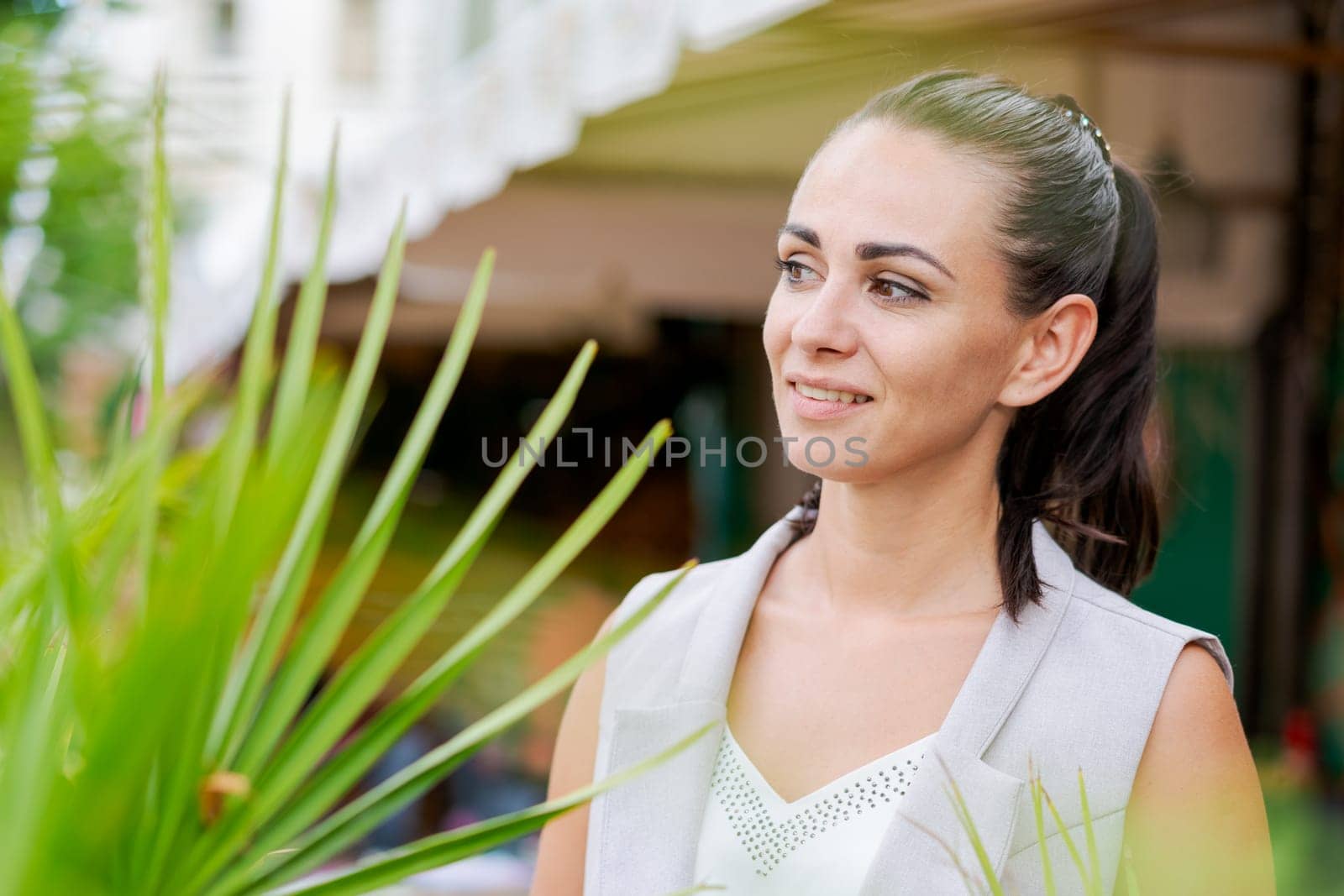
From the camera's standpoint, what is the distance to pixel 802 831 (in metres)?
1.10

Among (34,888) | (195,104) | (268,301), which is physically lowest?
(34,888)

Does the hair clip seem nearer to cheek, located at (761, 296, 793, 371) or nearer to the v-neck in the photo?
cheek, located at (761, 296, 793, 371)

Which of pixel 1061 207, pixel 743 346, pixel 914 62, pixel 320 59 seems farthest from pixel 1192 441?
pixel 320 59

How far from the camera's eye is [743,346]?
5477mm


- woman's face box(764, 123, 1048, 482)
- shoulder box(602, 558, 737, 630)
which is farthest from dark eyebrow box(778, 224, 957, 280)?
shoulder box(602, 558, 737, 630)

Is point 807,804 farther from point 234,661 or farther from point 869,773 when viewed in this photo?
point 234,661

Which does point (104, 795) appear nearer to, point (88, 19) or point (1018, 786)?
point (1018, 786)

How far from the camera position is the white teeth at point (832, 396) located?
1.04 m

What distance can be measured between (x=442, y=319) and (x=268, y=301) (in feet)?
15.7

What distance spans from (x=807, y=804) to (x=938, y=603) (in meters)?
0.20

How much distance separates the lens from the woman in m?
1.03

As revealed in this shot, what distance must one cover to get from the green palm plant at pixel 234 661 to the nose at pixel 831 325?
0.41 m

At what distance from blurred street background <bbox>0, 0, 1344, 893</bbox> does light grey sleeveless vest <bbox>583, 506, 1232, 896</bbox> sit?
0.96m

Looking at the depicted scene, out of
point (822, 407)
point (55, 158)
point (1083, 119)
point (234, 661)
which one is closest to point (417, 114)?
point (55, 158)
